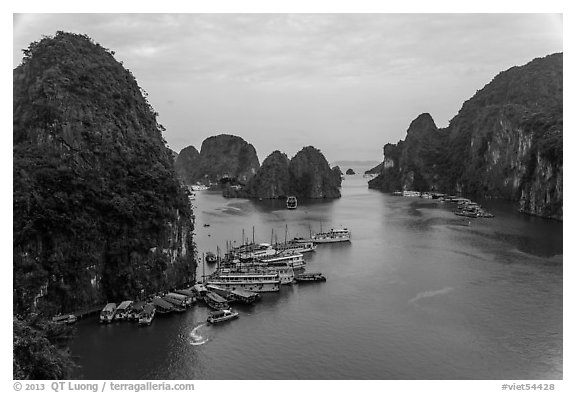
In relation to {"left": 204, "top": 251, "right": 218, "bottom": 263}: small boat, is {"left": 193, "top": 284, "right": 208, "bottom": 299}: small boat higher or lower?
lower

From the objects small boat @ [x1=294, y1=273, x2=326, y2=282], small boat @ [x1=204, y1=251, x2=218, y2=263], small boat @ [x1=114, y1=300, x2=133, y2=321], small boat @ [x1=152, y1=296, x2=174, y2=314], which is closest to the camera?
small boat @ [x1=114, y1=300, x2=133, y2=321]

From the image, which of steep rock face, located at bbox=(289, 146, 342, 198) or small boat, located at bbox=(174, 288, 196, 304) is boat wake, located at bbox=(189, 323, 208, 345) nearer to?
small boat, located at bbox=(174, 288, 196, 304)

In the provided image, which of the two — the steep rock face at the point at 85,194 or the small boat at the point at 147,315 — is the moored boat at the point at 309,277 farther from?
the small boat at the point at 147,315

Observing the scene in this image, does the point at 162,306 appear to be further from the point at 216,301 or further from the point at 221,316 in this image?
the point at 221,316

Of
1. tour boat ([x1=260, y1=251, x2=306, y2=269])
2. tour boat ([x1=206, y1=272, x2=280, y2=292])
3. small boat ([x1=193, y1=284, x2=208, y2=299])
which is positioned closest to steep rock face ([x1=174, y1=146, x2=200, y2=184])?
tour boat ([x1=260, y1=251, x2=306, y2=269])

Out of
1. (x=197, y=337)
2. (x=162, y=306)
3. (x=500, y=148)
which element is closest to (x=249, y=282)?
(x=162, y=306)

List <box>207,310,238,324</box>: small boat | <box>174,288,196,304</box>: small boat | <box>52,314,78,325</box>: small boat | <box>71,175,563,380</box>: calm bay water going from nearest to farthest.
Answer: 1. <box>71,175,563,380</box>: calm bay water
2. <box>52,314,78,325</box>: small boat
3. <box>207,310,238,324</box>: small boat
4. <box>174,288,196,304</box>: small boat
